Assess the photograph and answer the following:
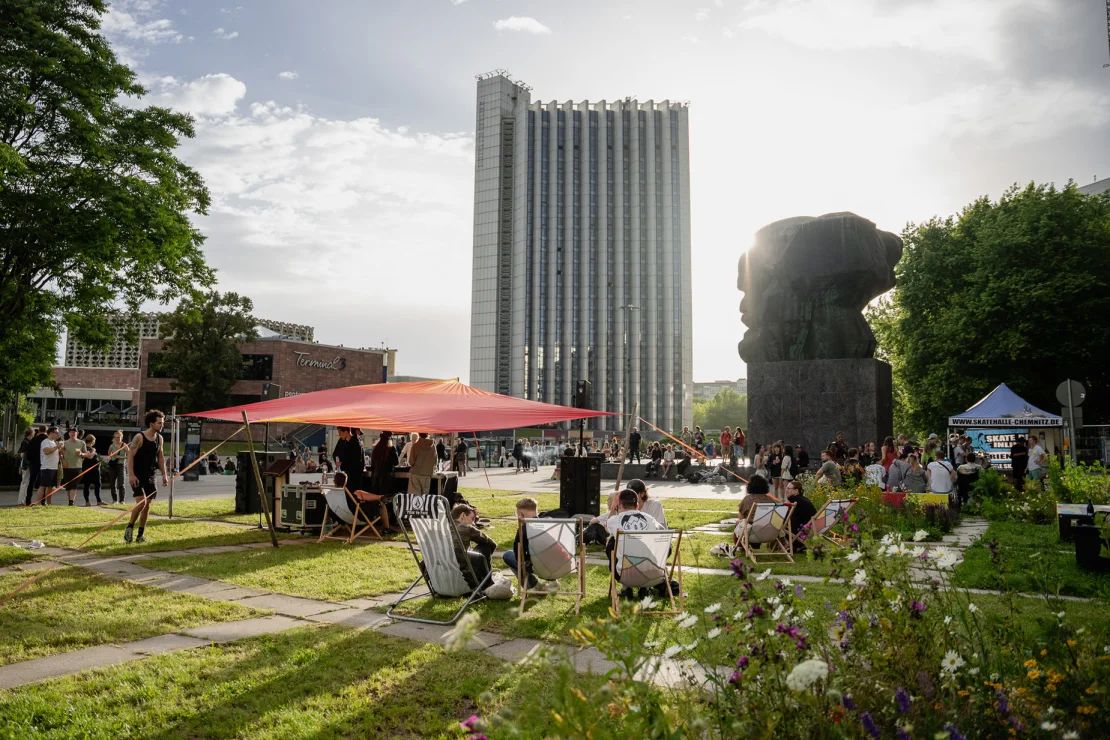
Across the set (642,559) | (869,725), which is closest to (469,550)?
(642,559)

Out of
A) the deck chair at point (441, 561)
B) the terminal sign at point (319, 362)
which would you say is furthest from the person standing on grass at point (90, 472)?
the terminal sign at point (319, 362)

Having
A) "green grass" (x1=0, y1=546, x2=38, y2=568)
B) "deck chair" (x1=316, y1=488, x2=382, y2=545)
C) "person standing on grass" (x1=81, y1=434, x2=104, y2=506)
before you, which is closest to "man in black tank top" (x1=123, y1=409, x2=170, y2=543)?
"green grass" (x1=0, y1=546, x2=38, y2=568)

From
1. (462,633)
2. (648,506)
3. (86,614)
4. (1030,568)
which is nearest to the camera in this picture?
(462,633)

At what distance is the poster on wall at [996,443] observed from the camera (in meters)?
24.7

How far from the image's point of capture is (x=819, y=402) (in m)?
22.3

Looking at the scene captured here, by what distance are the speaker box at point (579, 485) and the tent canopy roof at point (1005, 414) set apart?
550 inches

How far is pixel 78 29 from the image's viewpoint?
63.8ft

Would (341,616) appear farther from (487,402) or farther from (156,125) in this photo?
(156,125)

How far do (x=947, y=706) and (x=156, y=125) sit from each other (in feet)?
75.6

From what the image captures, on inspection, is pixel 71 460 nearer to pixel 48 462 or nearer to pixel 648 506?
pixel 48 462

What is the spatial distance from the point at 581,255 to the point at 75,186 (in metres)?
90.8

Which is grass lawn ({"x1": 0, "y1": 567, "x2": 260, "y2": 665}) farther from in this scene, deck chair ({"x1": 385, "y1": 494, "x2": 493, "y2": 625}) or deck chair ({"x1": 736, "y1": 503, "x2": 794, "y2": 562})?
deck chair ({"x1": 736, "y1": 503, "x2": 794, "y2": 562})

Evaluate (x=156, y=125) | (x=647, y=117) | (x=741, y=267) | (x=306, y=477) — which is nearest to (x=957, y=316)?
(x=741, y=267)

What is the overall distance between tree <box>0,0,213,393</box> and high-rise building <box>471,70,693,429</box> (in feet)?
277
